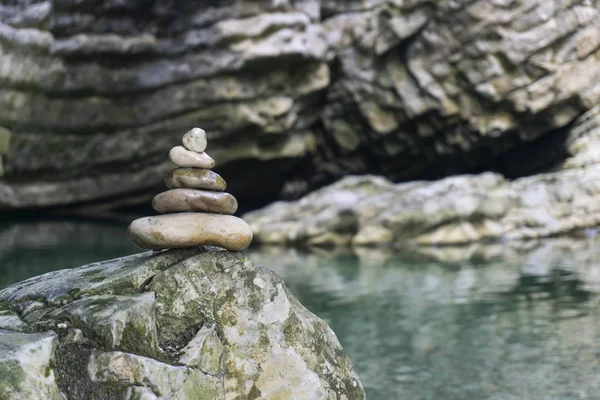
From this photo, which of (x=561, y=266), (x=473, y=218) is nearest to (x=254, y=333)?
(x=561, y=266)

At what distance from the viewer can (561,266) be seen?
931cm

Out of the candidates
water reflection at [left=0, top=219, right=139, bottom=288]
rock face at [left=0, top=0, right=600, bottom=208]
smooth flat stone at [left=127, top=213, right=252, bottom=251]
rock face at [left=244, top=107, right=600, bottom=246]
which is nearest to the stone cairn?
smooth flat stone at [left=127, top=213, right=252, bottom=251]

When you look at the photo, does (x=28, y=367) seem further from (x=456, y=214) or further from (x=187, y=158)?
(x=456, y=214)

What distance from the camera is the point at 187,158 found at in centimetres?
326

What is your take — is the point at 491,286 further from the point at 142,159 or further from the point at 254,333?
the point at 142,159

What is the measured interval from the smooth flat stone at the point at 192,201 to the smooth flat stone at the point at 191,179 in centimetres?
5

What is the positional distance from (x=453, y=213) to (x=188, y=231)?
1051cm

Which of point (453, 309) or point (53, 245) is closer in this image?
point (453, 309)

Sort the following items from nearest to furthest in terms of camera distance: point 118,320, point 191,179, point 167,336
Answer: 1. point 118,320
2. point 167,336
3. point 191,179

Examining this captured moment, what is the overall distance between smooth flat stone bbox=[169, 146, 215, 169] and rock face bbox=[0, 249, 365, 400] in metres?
0.42

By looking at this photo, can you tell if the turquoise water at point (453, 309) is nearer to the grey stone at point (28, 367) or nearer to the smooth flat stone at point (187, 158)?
the smooth flat stone at point (187, 158)

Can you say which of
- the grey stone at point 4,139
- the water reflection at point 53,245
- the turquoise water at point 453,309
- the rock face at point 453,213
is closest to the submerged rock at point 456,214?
the rock face at point 453,213

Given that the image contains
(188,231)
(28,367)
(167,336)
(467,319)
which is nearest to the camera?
(28,367)

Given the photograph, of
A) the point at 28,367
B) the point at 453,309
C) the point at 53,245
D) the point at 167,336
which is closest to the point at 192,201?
the point at 167,336
